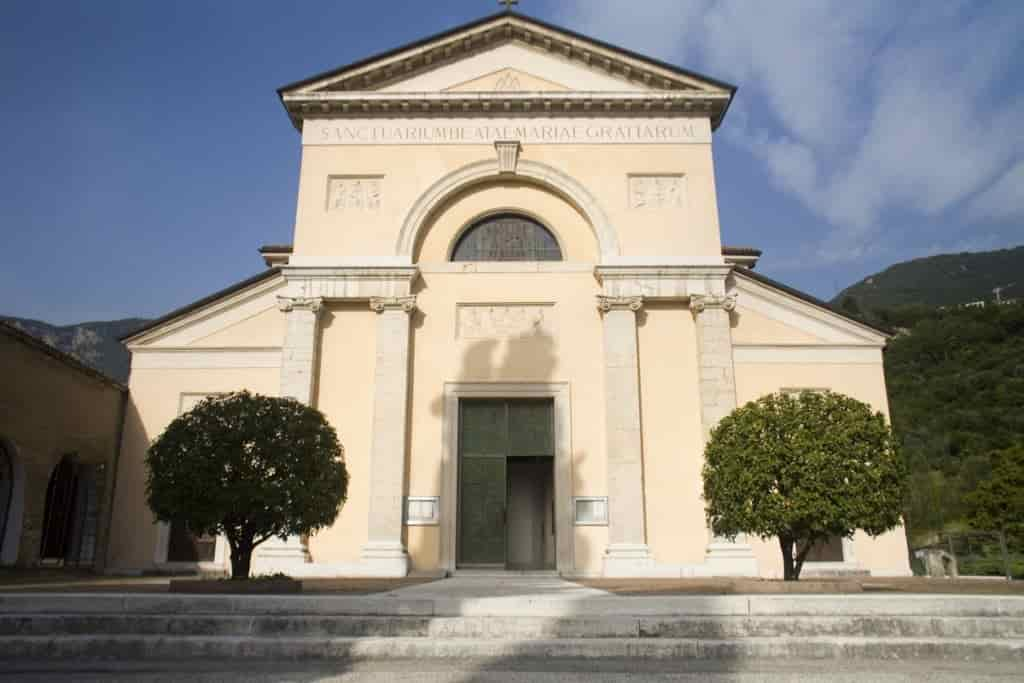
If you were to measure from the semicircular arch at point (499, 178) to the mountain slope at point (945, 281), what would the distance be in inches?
2961

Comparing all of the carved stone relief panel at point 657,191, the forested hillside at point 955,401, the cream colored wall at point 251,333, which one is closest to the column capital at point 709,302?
the carved stone relief panel at point 657,191

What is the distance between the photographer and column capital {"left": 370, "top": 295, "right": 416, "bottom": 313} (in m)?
17.1

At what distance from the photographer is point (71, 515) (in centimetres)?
1747

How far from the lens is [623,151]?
60.8 ft

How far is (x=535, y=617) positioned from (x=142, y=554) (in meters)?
12.7

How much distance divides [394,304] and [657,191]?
6998mm

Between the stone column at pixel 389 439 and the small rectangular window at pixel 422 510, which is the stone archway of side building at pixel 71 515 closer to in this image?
the stone column at pixel 389 439

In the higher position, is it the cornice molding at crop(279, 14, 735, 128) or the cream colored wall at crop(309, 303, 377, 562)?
the cornice molding at crop(279, 14, 735, 128)

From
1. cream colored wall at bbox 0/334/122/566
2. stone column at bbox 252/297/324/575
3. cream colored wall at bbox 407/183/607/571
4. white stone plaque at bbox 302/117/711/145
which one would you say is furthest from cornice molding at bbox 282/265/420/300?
cream colored wall at bbox 0/334/122/566

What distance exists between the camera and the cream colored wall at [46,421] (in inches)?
593

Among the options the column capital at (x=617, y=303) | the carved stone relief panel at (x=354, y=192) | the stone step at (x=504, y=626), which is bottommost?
the stone step at (x=504, y=626)

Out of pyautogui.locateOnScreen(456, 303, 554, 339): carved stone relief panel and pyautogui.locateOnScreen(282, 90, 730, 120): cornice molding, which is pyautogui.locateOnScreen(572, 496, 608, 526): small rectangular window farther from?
pyautogui.locateOnScreen(282, 90, 730, 120): cornice molding

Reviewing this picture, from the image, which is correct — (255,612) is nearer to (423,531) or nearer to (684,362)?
(423,531)

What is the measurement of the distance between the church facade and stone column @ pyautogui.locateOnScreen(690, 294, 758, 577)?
0.05m
